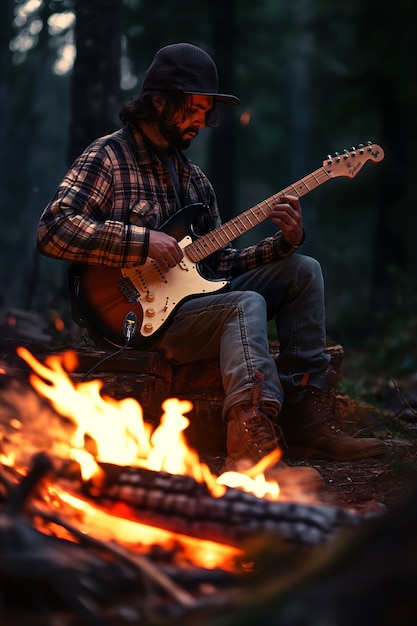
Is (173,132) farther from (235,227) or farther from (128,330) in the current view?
(128,330)

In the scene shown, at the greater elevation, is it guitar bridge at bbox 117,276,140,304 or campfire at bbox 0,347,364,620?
guitar bridge at bbox 117,276,140,304

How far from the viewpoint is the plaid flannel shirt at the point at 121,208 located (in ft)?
15.0

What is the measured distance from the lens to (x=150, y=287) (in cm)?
472

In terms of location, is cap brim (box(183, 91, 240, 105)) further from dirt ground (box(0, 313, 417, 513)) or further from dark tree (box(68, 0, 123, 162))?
dark tree (box(68, 0, 123, 162))

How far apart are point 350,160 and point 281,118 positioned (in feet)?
85.0

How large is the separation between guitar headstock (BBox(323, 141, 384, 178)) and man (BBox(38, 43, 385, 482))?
1.48 ft

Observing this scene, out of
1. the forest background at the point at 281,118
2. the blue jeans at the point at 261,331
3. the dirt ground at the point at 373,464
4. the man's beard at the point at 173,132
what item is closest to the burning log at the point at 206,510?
the dirt ground at the point at 373,464

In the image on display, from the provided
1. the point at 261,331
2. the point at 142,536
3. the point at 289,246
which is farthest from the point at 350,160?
the point at 142,536

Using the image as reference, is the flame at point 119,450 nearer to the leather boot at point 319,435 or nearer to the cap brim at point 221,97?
the leather boot at point 319,435

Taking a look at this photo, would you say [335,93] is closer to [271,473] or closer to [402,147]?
[402,147]

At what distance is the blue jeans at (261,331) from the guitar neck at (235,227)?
0.28 meters

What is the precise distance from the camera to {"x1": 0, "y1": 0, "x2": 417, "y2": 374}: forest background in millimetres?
9328

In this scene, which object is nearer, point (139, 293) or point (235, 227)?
point (139, 293)

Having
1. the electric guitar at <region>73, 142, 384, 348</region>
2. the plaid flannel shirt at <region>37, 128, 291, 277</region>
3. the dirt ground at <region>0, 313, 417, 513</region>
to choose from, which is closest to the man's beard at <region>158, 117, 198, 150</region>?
the plaid flannel shirt at <region>37, 128, 291, 277</region>
